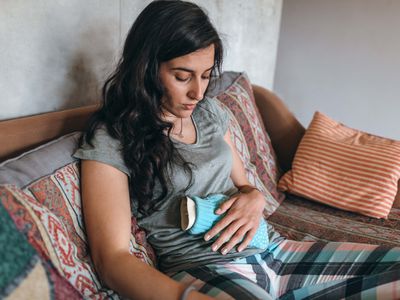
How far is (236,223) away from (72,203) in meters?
0.43

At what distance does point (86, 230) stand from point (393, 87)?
2512mm

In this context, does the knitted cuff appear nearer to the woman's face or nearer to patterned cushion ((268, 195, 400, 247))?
the woman's face

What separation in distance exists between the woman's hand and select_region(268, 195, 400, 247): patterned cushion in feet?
1.30

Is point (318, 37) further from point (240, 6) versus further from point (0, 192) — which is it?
point (0, 192)

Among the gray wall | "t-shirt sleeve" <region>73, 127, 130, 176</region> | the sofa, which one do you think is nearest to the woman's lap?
the sofa

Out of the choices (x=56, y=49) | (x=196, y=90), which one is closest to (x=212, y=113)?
(x=196, y=90)

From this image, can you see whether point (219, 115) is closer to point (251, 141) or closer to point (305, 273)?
point (251, 141)

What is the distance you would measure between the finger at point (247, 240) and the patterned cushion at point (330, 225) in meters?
0.41

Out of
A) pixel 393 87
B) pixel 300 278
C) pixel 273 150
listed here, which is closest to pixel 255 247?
pixel 300 278

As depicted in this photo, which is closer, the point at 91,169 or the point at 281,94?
the point at 91,169

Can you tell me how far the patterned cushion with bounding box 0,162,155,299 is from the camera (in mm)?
760

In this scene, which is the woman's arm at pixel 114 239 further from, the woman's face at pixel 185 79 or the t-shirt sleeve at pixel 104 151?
the woman's face at pixel 185 79

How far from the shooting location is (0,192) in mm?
737

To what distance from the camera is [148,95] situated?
3.59 ft
